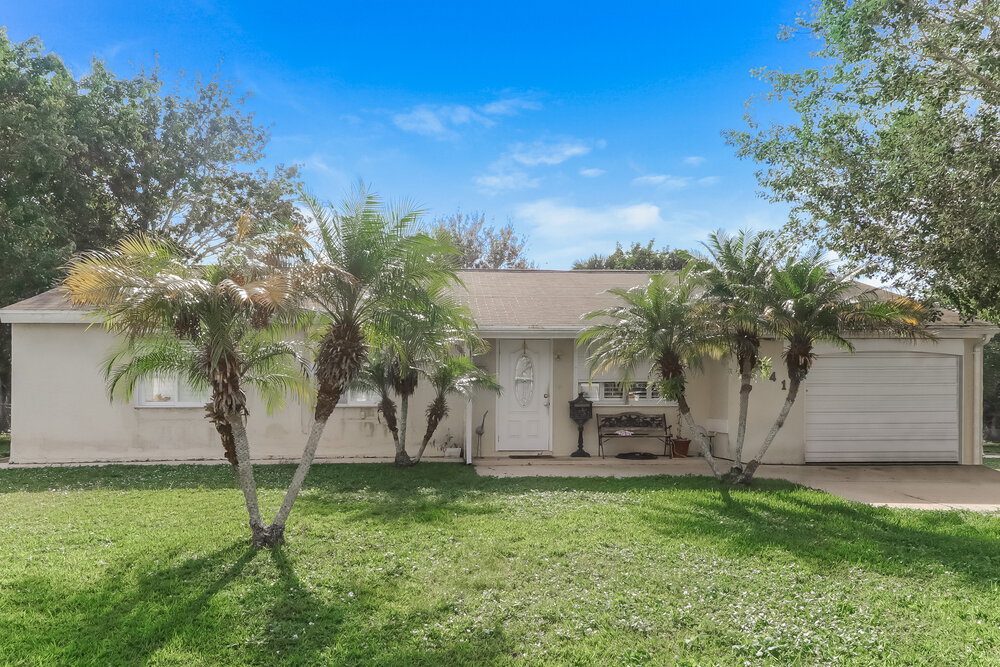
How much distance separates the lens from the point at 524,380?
13.4 m

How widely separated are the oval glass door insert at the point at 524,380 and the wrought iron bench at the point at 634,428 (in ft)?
5.17

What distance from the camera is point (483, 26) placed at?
1471cm

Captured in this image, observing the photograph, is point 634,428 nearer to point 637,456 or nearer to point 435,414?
point 637,456

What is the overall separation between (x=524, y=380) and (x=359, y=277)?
7.27m

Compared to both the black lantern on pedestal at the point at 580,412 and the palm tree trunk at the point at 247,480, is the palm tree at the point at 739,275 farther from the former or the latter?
the palm tree trunk at the point at 247,480

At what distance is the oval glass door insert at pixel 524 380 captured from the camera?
1334cm

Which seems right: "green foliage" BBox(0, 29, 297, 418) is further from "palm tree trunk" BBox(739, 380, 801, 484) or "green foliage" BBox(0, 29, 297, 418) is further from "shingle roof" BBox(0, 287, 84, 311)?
"palm tree trunk" BBox(739, 380, 801, 484)

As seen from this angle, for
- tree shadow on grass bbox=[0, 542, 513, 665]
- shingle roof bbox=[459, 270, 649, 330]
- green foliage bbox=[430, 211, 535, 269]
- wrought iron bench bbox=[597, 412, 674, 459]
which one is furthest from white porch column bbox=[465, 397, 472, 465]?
green foliage bbox=[430, 211, 535, 269]

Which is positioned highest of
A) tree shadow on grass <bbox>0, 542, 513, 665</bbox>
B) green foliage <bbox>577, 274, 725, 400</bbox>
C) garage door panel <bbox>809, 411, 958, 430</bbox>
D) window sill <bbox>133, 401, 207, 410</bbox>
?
green foliage <bbox>577, 274, 725, 400</bbox>

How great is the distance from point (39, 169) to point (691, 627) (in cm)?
2044

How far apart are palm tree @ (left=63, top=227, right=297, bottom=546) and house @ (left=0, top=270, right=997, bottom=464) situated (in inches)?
233

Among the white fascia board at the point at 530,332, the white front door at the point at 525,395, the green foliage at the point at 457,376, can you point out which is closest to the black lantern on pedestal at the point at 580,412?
the white front door at the point at 525,395

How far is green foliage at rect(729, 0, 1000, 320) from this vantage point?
10.1m

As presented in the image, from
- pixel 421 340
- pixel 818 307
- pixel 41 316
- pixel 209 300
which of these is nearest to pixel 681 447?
pixel 818 307
